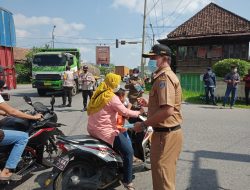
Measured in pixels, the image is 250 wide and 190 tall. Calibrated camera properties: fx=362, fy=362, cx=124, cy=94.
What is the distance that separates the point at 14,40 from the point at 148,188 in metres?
21.0

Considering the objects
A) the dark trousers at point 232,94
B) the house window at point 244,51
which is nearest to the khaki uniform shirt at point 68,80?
the dark trousers at point 232,94

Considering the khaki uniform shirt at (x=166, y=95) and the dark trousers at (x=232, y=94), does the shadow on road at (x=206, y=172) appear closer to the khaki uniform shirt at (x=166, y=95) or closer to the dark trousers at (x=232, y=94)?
the khaki uniform shirt at (x=166, y=95)

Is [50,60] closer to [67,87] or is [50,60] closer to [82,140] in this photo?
[67,87]

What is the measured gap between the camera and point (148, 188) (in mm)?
5152

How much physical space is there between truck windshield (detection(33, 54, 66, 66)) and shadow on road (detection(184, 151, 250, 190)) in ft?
49.1

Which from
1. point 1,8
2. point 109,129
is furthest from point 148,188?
point 1,8

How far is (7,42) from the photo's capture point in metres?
22.9

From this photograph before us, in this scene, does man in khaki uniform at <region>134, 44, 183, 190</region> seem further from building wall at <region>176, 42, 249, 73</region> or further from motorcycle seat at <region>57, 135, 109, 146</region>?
building wall at <region>176, 42, 249, 73</region>

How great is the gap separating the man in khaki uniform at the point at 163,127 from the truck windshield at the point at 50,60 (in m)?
17.7

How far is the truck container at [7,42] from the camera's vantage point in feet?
71.5

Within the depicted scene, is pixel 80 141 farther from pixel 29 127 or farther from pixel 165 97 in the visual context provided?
pixel 165 97

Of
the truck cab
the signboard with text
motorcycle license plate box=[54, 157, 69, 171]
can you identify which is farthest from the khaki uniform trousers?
the signboard with text

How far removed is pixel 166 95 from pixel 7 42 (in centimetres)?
2121

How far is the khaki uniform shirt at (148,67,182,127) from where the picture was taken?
349 cm
